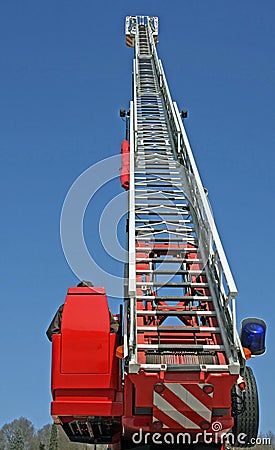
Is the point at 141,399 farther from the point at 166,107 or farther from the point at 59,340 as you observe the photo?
the point at 166,107

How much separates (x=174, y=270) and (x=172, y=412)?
247 centimetres

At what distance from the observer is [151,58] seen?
67.9 ft

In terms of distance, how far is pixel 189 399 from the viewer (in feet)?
25.5

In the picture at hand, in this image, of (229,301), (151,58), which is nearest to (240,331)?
(229,301)

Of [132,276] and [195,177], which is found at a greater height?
[195,177]

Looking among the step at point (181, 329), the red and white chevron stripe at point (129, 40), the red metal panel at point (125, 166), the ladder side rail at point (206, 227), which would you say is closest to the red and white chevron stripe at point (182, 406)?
the ladder side rail at point (206, 227)

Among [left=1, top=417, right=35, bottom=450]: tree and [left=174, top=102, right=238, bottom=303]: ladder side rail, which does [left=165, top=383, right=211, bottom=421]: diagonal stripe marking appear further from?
[left=1, top=417, right=35, bottom=450]: tree

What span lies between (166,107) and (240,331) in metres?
9.43

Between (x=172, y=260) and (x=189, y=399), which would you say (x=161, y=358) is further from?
(x=172, y=260)

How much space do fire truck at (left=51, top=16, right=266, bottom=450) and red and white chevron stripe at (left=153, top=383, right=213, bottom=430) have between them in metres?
0.01

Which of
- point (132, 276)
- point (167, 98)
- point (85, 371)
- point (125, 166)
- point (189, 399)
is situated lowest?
point (189, 399)

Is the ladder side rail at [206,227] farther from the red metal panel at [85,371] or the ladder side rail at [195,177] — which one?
the red metal panel at [85,371]

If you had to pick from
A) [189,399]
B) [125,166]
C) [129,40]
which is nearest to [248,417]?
[189,399]

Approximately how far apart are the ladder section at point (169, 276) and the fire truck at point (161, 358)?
0.05 feet
